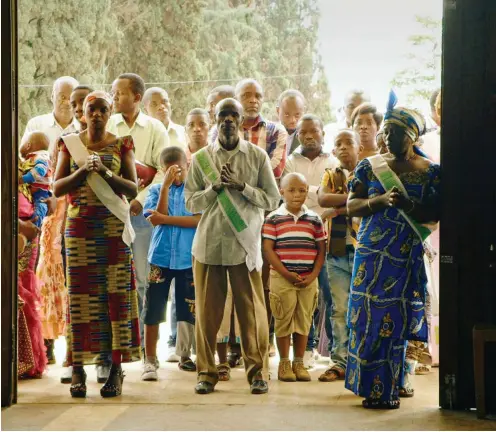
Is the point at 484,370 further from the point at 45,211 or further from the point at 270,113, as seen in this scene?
the point at 270,113

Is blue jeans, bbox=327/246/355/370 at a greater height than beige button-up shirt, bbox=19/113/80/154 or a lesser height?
lesser

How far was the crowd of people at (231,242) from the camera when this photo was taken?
6.70 meters

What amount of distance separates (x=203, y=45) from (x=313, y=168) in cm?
1066

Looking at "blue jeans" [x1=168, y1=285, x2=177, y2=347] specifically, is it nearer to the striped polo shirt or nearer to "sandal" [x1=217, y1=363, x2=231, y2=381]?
"sandal" [x1=217, y1=363, x2=231, y2=381]

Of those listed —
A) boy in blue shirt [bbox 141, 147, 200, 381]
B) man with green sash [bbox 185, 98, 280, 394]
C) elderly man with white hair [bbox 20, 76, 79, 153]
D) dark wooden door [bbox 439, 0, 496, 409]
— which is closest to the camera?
dark wooden door [bbox 439, 0, 496, 409]

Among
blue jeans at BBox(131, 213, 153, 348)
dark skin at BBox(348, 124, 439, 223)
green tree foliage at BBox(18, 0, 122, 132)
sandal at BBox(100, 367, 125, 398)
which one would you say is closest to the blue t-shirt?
blue jeans at BBox(131, 213, 153, 348)

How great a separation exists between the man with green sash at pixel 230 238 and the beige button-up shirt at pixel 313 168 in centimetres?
108

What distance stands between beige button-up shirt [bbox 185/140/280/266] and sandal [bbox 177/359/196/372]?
1163mm

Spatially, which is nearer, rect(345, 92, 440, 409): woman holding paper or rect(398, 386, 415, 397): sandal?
rect(345, 92, 440, 409): woman holding paper

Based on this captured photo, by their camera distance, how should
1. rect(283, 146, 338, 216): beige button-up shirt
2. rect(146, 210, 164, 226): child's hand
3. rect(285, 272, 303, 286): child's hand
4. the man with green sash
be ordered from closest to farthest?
1. the man with green sash
2. rect(285, 272, 303, 286): child's hand
3. rect(146, 210, 164, 226): child's hand
4. rect(283, 146, 338, 216): beige button-up shirt

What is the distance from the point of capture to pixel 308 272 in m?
7.98

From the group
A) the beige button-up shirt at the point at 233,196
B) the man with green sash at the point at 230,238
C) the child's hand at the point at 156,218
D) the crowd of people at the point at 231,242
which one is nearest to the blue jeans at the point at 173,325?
the crowd of people at the point at 231,242

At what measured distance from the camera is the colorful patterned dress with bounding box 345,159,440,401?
6648 mm

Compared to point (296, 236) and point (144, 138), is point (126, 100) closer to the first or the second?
point (144, 138)
